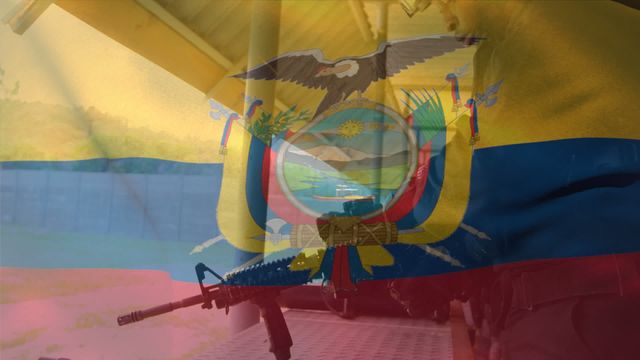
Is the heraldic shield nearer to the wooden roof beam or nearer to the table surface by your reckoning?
the table surface

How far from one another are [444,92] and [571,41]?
0.33 meters

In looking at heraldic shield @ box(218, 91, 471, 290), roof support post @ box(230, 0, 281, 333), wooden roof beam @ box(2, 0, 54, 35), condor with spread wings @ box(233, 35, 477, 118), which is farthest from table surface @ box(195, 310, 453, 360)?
wooden roof beam @ box(2, 0, 54, 35)

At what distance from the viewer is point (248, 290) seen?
0.75 meters

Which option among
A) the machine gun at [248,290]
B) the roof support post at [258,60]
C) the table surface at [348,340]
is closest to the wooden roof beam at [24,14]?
the roof support post at [258,60]

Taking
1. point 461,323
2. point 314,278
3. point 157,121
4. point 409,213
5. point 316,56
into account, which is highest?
point 316,56

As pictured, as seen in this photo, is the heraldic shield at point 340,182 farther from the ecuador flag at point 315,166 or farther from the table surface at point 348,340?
the table surface at point 348,340

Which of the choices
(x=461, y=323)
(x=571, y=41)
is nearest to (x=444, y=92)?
(x=571, y=41)

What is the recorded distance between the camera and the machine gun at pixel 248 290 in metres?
0.75

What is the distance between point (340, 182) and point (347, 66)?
0.70 feet

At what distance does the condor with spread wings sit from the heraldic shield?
3 cm

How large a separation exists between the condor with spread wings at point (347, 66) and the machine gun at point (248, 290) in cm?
30

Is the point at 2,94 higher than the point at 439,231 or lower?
higher

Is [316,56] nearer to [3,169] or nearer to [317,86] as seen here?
[317,86]

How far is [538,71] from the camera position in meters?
0.83
